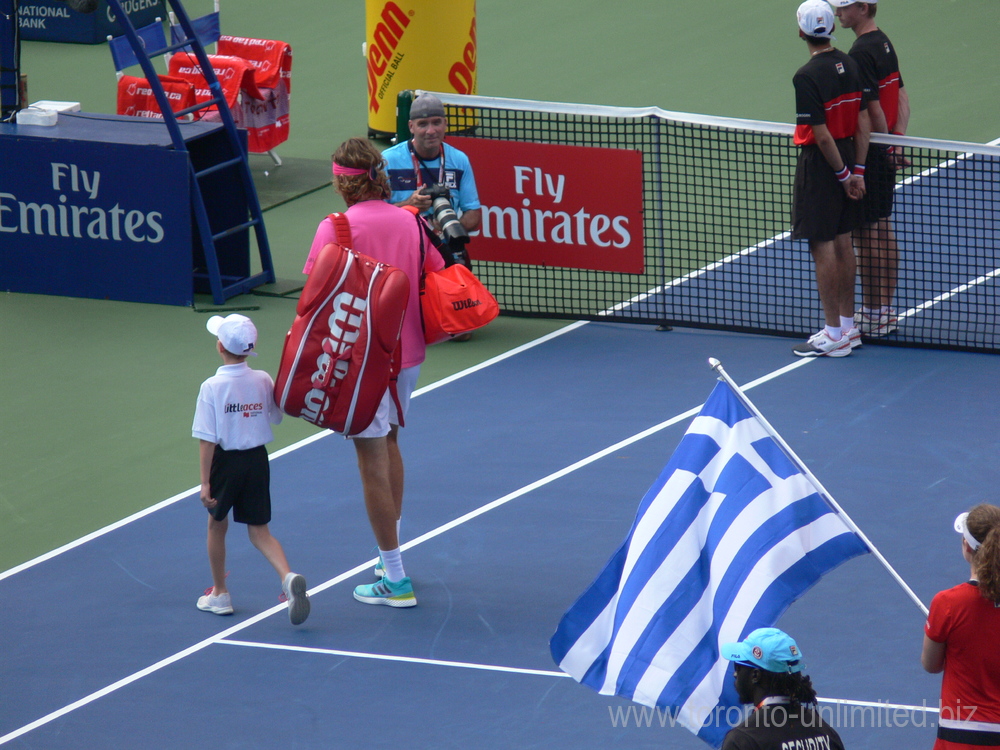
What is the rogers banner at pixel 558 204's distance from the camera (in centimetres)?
1102

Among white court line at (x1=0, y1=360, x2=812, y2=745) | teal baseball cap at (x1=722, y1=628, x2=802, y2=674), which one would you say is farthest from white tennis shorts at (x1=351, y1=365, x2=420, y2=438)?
teal baseball cap at (x1=722, y1=628, x2=802, y2=674)

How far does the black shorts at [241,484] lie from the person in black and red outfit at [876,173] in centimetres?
515

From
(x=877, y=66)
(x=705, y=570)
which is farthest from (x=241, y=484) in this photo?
(x=877, y=66)

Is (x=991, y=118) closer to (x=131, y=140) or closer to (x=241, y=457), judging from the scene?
(x=131, y=140)

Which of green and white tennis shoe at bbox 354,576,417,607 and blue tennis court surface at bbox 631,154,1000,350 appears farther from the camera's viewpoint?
blue tennis court surface at bbox 631,154,1000,350

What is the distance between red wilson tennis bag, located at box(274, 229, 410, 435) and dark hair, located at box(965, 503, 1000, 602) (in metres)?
2.94

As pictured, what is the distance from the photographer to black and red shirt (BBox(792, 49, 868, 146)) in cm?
984

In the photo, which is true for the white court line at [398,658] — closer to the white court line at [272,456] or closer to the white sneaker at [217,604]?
the white sneaker at [217,604]

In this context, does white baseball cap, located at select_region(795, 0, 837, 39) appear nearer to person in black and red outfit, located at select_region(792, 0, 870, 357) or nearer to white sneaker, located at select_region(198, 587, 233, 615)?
person in black and red outfit, located at select_region(792, 0, 870, 357)

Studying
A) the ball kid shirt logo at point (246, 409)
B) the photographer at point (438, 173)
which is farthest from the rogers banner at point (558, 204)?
the ball kid shirt logo at point (246, 409)

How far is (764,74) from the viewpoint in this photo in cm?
1753

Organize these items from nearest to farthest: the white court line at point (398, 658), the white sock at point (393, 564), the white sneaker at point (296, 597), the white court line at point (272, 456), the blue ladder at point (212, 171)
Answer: the white court line at point (398, 658) < the white sneaker at point (296, 597) < the white sock at point (393, 564) < the white court line at point (272, 456) < the blue ladder at point (212, 171)

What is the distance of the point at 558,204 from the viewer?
11195mm

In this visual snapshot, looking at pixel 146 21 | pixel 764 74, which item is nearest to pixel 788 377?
pixel 764 74
